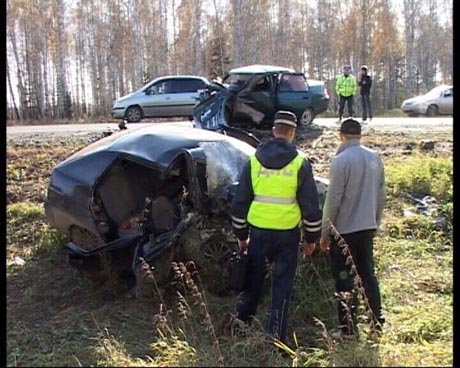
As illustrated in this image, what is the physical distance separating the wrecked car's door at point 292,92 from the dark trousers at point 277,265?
29.9ft

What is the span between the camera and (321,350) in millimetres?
3455

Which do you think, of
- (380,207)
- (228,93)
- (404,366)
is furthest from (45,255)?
(228,93)

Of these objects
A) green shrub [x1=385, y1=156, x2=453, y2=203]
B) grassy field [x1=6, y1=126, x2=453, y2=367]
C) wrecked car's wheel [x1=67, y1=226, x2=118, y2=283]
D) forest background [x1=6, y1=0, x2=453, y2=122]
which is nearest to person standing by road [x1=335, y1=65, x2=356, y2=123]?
green shrub [x1=385, y1=156, x2=453, y2=203]

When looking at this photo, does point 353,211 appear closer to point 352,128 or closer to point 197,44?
point 352,128

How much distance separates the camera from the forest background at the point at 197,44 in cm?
3070

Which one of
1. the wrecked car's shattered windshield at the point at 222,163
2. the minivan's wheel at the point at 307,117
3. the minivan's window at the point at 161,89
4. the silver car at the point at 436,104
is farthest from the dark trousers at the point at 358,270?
the silver car at the point at 436,104

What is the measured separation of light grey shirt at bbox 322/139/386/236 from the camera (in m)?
3.79

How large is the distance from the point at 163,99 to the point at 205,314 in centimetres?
1338

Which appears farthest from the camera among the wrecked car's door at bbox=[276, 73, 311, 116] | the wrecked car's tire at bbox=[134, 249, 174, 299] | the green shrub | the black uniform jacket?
the wrecked car's door at bbox=[276, 73, 311, 116]

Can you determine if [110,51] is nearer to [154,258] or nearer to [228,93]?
[228,93]

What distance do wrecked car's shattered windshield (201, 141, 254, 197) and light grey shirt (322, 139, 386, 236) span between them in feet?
3.72

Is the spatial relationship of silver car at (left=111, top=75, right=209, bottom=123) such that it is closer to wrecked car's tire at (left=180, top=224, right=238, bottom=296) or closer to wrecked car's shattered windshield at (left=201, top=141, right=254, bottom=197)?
wrecked car's shattered windshield at (left=201, top=141, right=254, bottom=197)

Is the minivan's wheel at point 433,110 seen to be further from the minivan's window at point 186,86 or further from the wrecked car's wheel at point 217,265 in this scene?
the wrecked car's wheel at point 217,265

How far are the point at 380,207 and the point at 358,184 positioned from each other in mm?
301
